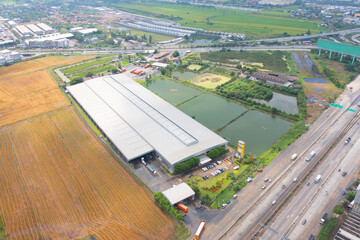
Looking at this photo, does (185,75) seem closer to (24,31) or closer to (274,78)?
(274,78)

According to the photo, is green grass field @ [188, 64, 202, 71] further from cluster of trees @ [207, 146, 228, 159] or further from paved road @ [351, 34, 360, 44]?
paved road @ [351, 34, 360, 44]

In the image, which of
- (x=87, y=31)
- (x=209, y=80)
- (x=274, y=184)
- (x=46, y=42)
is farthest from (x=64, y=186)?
(x=87, y=31)

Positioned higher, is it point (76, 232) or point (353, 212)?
point (353, 212)

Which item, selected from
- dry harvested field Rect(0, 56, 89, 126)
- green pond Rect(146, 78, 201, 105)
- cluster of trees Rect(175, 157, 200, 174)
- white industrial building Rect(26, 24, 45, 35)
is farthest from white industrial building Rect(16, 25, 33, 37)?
cluster of trees Rect(175, 157, 200, 174)

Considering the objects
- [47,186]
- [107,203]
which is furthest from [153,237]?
[47,186]

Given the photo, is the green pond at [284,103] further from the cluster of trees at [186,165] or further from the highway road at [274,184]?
the cluster of trees at [186,165]

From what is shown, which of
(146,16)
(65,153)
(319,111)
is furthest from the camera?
(146,16)

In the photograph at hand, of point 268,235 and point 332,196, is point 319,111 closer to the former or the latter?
point 332,196
